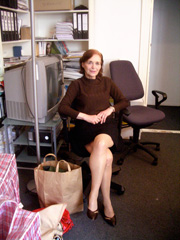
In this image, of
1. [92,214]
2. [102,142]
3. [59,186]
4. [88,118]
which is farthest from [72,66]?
[92,214]

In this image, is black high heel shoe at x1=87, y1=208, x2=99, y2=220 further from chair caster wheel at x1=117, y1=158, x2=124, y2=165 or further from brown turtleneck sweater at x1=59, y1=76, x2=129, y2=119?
chair caster wheel at x1=117, y1=158, x2=124, y2=165

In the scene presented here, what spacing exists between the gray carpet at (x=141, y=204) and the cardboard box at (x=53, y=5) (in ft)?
5.86

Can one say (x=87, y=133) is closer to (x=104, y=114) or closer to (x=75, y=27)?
(x=104, y=114)

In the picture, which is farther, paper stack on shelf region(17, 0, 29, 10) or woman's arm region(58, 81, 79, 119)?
paper stack on shelf region(17, 0, 29, 10)

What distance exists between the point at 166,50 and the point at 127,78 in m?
1.89

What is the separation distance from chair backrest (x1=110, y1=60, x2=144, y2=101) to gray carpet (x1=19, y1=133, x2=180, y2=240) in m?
0.71

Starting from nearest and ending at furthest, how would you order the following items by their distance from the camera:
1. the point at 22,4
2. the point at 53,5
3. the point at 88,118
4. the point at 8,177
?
Answer: 1. the point at 8,177
2. the point at 88,118
3. the point at 22,4
4. the point at 53,5

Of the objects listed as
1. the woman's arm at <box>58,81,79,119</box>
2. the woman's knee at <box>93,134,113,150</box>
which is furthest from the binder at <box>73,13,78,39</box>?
the woman's knee at <box>93,134,113,150</box>

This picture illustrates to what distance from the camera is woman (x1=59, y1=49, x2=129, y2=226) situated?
1811mm

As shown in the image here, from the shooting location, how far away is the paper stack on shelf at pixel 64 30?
117 inches

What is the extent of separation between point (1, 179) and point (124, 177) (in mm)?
1308

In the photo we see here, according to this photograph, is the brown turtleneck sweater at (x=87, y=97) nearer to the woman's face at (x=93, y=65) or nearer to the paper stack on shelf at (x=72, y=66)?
the woman's face at (x=93, y=65)

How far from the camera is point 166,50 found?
4.38 metres

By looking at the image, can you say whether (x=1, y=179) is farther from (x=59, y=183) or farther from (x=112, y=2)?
(x=112, y=2)
